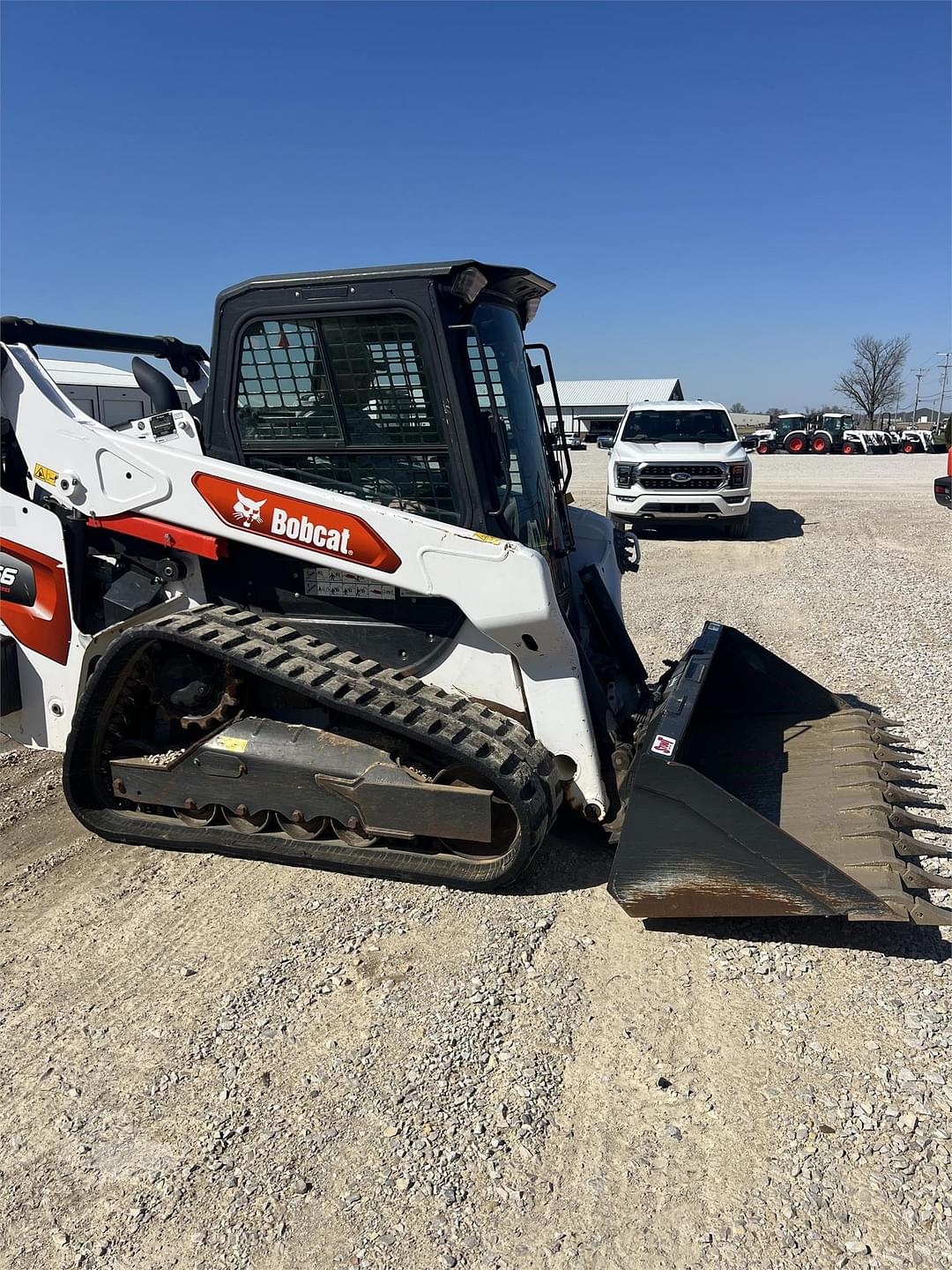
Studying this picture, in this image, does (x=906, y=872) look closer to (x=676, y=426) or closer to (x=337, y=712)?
(x=337, y=712)

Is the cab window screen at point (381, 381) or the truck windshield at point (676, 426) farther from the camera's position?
the truck windshield at point (676, 426)

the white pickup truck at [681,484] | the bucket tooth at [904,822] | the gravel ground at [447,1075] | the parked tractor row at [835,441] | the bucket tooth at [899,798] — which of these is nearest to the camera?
the gravel ground at [447,1075]

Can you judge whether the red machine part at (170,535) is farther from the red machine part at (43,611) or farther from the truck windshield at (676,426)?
the truck windshield at (676,426)

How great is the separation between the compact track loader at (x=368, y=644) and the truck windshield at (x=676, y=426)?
1071 centimetres

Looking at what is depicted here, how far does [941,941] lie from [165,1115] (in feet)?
8.94

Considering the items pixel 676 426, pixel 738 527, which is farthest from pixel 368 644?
pixel 676 426

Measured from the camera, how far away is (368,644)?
4.15 m

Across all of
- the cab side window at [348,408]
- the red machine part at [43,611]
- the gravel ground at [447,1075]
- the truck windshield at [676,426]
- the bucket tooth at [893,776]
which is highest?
the cab side window at [348,408]

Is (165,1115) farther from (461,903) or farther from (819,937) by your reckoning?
(819,937)

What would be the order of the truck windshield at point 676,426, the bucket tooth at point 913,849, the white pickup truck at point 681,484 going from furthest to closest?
the truck windshield at point 676,426 < the white pickup truck at point 681,484 < the bucket tooth at point 913,849

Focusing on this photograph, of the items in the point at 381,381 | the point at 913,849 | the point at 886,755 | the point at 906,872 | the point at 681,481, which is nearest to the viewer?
the point at 906,872

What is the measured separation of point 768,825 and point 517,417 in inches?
84.9

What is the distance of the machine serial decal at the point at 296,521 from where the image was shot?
373 centimetres

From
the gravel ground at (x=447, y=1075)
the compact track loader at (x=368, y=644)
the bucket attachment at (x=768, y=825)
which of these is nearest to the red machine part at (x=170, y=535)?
the compact track loader at (x=368, y=644)
